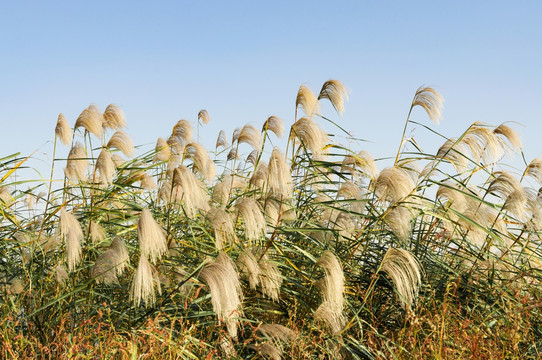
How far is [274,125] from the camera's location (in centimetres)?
446

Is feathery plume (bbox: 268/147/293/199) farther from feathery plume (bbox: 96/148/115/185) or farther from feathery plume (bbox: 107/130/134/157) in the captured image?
feathery plume (bbox: 107/130/134/157)

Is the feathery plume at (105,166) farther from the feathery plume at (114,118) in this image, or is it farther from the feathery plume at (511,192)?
the feathery plume at (511,192)

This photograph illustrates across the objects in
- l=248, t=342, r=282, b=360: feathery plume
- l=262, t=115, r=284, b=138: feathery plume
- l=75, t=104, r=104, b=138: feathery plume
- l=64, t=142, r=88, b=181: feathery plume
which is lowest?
l=248, t=342, r=282, b=360: feathery plume

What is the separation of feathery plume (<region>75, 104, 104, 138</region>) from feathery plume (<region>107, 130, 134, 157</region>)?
0.11m

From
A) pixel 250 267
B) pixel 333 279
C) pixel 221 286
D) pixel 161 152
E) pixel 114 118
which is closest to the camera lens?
pixel 221 286

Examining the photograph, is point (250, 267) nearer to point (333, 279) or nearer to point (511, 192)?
point (333, 279)

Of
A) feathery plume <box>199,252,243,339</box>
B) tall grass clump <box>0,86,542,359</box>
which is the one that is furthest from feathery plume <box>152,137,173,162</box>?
feathery plume <box>199,252,243,339</box>

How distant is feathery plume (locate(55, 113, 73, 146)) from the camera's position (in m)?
4.54

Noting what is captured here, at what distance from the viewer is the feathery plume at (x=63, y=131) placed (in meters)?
4.54

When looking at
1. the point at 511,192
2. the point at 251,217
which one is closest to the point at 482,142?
the point at 511,192

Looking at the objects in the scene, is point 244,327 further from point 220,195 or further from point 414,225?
point 414,225

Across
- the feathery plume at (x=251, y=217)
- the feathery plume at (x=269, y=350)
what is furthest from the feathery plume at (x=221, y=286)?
the feathery plume at (x=269, y=350)

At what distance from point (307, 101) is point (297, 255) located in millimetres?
1197

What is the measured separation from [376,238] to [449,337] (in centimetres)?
90
